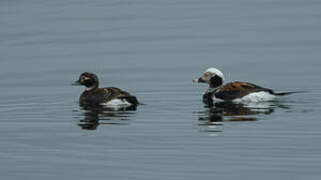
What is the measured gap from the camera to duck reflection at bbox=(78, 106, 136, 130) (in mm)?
15223

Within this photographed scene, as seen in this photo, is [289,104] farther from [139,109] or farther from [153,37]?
[153,37]

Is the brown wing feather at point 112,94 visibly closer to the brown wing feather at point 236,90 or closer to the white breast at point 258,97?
the brown wing feather at point 236,90

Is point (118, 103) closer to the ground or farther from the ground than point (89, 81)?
closer to the ground

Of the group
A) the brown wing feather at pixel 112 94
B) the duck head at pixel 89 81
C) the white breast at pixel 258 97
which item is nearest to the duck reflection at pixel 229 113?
the white breast at pixel 258 97

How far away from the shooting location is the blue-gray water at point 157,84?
1202cm

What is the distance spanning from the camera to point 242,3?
3459 centimetres

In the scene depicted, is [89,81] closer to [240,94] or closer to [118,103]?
[118,103]

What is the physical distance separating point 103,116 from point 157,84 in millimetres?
3982

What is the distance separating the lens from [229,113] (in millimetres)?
16312

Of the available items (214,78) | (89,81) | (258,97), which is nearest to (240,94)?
(258,97)

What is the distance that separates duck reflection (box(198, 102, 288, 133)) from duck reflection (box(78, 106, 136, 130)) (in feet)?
3.79

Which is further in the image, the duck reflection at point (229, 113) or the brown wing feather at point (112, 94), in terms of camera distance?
the brown wing feather at point (112, 94)

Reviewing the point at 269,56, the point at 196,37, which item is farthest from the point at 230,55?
the point at 196,37

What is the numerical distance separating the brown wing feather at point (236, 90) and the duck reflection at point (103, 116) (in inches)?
68.5
